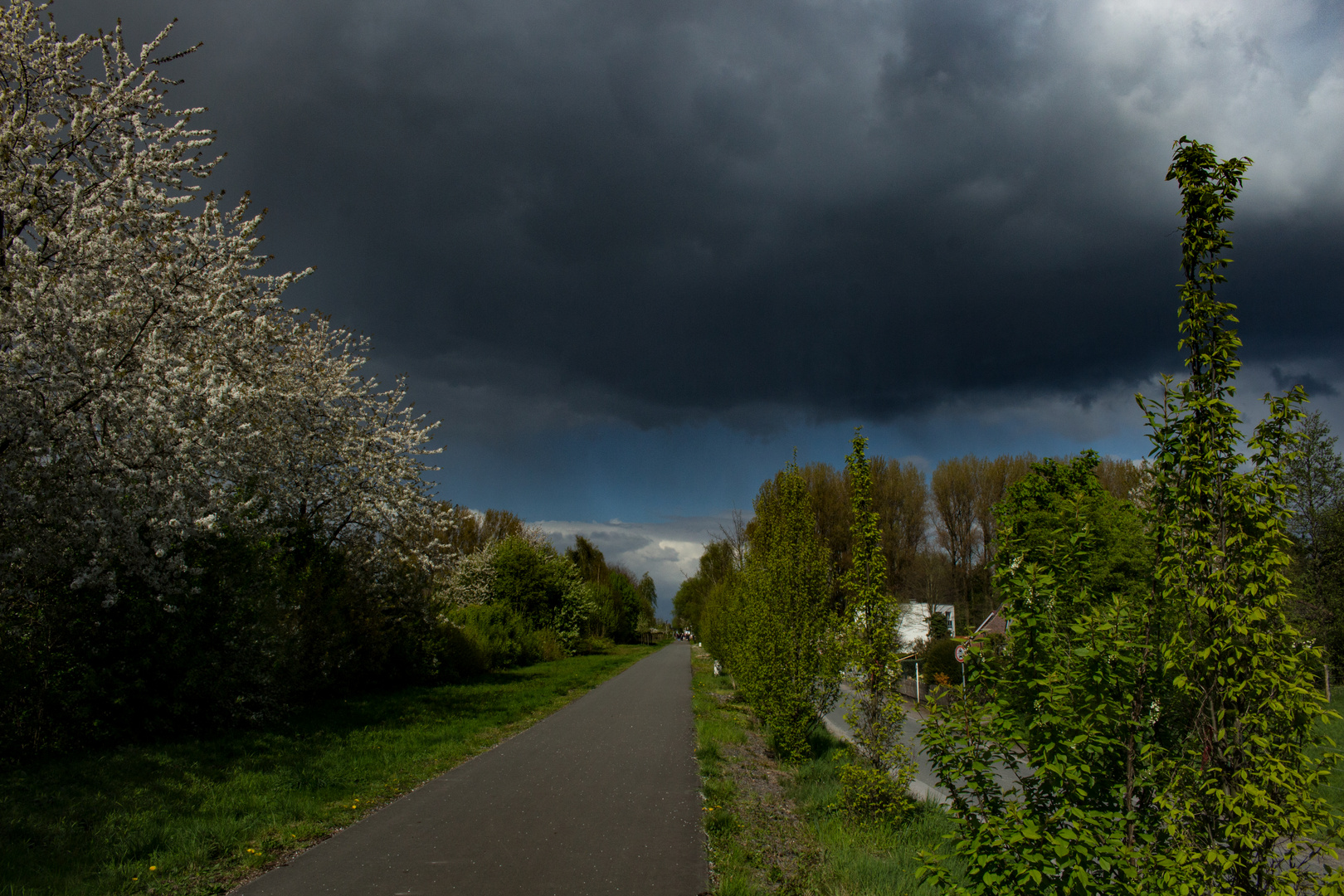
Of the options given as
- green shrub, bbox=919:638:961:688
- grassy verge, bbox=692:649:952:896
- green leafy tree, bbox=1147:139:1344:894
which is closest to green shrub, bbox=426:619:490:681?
grassy verge, bbox=692:649:952:896

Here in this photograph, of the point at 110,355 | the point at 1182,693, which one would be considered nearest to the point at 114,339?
the point at 110,355

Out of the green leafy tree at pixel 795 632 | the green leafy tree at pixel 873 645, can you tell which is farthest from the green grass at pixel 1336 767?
the green leafy tree at pixel 795 632

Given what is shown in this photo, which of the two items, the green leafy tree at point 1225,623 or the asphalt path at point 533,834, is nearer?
the green leafy tree at point 1225,623

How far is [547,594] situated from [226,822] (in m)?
34.5

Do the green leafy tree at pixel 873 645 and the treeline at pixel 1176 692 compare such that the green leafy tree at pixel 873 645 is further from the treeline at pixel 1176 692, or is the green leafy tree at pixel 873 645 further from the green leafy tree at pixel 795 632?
the treeline at pixel 1176 692

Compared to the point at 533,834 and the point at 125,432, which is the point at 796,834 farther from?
the point at 125,432

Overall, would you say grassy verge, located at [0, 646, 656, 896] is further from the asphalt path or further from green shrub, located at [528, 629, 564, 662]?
green shrub, located at [528, 629, 564, 662]

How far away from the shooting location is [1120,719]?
12.1ft

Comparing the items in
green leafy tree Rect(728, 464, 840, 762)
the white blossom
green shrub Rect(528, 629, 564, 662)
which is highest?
the white blossom

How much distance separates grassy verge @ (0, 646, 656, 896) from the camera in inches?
217

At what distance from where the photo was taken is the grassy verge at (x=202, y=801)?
550 centimetres

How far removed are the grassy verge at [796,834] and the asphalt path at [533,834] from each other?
→ 28 cm

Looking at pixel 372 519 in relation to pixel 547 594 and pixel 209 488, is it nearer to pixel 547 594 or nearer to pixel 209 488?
pixel 209 488

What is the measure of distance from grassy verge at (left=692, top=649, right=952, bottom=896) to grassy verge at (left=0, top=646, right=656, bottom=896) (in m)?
3.77
